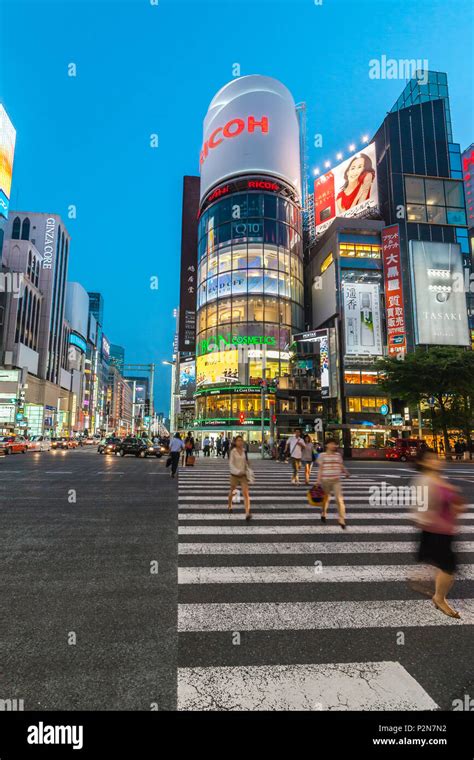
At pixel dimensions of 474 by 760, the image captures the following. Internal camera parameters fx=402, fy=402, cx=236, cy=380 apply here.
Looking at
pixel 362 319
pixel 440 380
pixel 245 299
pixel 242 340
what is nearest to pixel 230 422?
pixel 242 340

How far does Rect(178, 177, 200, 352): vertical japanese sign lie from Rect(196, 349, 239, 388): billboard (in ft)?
A: 55.7

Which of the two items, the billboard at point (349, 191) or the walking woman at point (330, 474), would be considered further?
the billboard at point (349, 191)

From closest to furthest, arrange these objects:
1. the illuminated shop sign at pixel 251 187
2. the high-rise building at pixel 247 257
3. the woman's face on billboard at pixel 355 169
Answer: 1. the high-rise building at pixel 247 257
2. the illuminated shop sign at pixel 251 187
3. the woman's face on billboard at pixel 355 169

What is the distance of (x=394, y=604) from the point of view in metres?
4.34

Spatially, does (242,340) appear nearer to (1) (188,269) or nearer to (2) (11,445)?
(1) (188,269)

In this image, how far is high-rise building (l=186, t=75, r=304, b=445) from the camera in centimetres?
5441

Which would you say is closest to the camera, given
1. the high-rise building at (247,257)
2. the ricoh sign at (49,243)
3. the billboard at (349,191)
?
the high-rise building at (247,257)

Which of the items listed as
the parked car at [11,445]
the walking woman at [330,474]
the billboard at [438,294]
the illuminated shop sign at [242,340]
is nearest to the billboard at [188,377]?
the illuminated shop sign at [242,340]

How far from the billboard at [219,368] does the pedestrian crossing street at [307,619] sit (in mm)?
46540

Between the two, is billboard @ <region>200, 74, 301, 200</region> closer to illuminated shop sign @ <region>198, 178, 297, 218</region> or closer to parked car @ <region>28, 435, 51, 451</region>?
illuminated shop sign @ <region>198, 178, 297, 218</region>

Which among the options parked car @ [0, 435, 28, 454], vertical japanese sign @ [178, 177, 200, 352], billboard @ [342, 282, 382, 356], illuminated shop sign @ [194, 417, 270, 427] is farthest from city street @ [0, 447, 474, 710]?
vertical japanese sign @ [178, 177, 200, 352]

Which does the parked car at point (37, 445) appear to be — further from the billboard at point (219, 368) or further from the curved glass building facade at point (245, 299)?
the billboard at point (219, 368)

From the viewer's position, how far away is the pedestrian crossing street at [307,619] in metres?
2.80

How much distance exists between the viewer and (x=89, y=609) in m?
4.05
